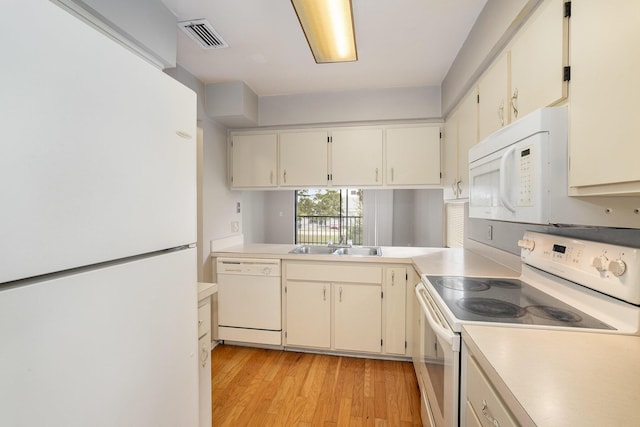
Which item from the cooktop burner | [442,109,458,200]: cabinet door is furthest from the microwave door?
[442,109,458,200]: cabinet door

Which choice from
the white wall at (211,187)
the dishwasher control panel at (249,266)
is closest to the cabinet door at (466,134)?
the dishwasher control panel at (249,266)

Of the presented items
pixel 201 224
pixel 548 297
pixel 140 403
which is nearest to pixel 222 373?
pixel 201 224

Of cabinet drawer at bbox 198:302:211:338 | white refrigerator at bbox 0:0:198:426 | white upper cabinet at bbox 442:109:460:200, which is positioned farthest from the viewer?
white upper cabinet at bbox 442:109:460:200

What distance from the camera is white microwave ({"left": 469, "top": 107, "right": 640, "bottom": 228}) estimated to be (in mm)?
894

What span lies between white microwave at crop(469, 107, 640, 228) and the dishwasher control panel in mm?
1919

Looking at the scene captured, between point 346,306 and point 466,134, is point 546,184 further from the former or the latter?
point 346,306

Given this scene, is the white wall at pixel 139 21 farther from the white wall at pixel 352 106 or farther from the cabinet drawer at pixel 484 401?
the cabinet drawer at pixel 484 401

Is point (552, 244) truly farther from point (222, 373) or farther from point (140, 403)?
point (222, 373)

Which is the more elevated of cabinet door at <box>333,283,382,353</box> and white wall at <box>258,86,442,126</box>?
white wall at <box>258,86,442,126</box>

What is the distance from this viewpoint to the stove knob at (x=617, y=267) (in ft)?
2.99

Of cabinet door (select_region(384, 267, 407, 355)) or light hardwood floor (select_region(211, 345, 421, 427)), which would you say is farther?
cabinet door (select_region(384, 267, 407, 355))

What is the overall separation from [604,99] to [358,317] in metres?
2.11

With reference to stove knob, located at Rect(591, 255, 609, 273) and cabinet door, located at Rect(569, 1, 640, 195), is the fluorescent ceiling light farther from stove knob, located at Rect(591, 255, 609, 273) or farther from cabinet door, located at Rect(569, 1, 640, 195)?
stove knob, located at Rect(591, 255, 609, 273)

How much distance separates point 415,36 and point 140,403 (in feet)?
7.73
